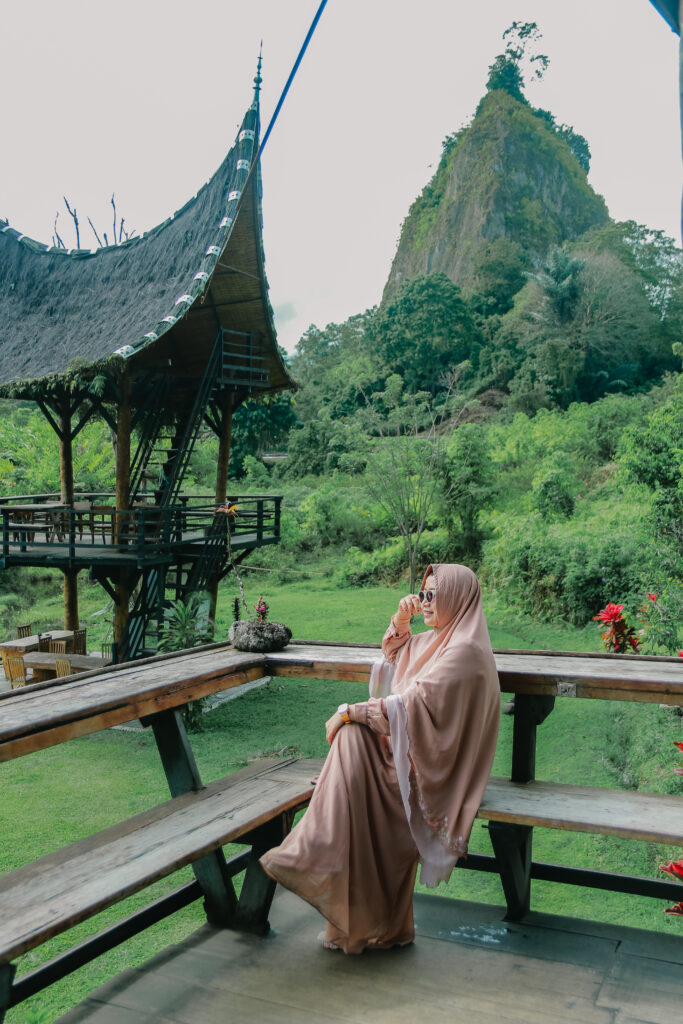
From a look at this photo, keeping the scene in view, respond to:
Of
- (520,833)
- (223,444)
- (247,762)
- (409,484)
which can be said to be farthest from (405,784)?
(409,484)

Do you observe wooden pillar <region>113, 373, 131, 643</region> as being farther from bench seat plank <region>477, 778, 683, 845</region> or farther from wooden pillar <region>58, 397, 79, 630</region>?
bench seat plank <region>477, 778, 683, 845</region>

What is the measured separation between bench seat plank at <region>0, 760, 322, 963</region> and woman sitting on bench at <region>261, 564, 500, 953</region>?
0.27 m

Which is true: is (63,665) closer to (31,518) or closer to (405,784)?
(31,518)

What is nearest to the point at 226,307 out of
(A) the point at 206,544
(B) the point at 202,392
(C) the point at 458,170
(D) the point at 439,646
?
(B) the point at 202,392

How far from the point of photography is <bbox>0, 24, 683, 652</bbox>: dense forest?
11047 millimetres

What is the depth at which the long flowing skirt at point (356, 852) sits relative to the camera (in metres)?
2.27

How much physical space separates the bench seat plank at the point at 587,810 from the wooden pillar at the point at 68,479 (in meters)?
8.21

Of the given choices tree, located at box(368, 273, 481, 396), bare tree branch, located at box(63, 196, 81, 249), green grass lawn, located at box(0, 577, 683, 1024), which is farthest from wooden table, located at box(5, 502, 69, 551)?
bare tree branch, located at box(63, 196, 81, 249)

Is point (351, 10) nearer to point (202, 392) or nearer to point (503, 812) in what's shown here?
point (503, 812)

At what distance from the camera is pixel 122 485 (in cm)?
941

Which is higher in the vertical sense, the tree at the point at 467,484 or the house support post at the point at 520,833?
the tree at the point at 467,484

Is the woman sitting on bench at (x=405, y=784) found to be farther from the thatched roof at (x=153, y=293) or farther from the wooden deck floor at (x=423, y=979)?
the thatched roof at (x=153, y=293)

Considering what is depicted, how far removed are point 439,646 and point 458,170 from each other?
36.3 metres

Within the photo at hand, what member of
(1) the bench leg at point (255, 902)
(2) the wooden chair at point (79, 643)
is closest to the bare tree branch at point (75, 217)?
(2) the wooden chair at point (79, 643)
